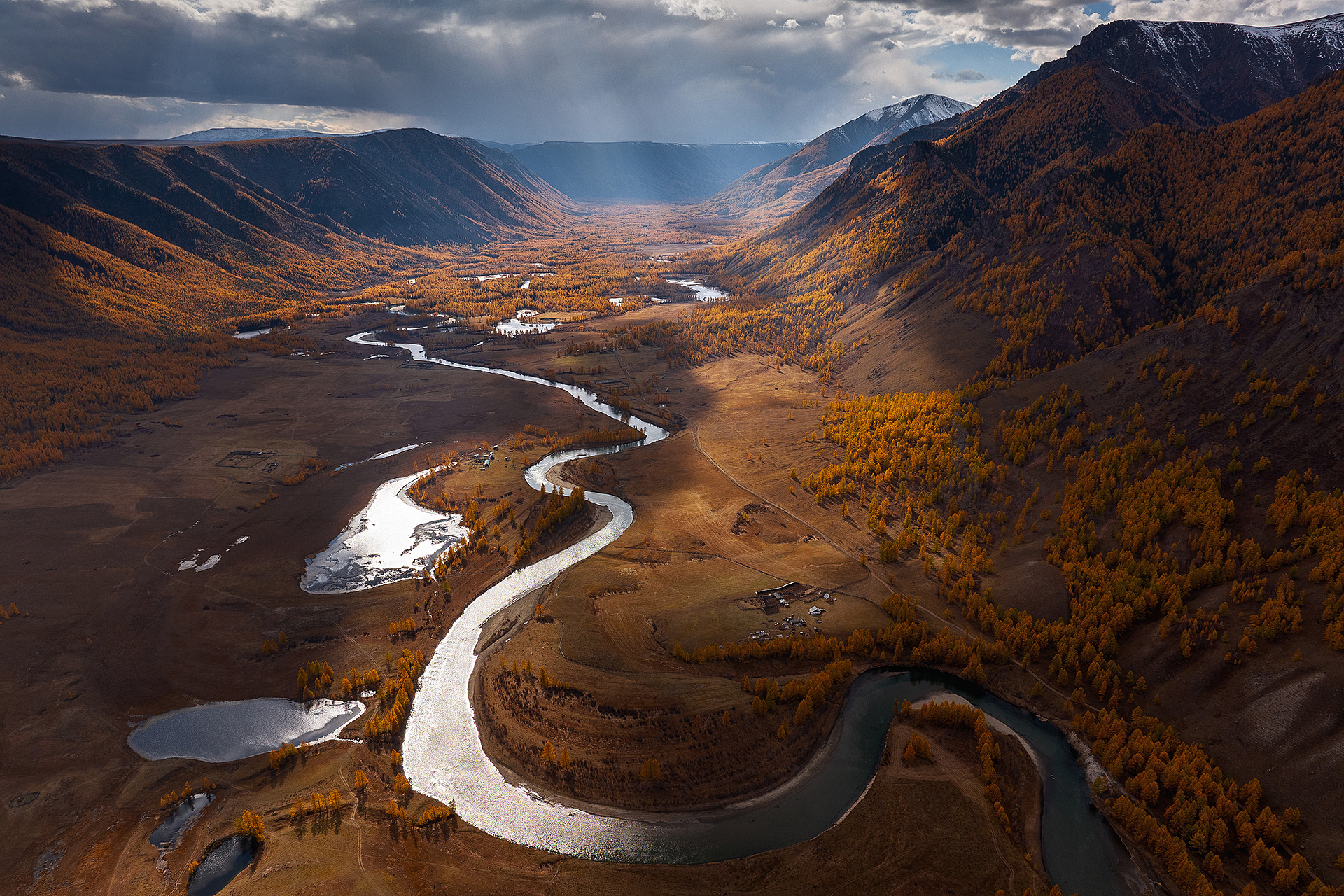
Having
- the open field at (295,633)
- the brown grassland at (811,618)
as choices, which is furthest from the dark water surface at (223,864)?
the brown grassland at (811,618)

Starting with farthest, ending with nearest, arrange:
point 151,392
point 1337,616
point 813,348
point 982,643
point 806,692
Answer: point 813,348 → point 151,392 → point 982,643 → point 806,692 → point 1337,616

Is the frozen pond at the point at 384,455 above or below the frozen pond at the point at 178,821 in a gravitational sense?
above

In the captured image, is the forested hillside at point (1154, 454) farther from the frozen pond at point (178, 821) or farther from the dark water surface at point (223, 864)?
the frozen pond at point (178, 821)

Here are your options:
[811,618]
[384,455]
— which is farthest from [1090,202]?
[384,455]

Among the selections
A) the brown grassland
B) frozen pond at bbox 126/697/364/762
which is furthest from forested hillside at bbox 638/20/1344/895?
frozen pond at bbox 126/697/364/762

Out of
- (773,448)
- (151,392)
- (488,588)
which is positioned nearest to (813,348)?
(773,448)

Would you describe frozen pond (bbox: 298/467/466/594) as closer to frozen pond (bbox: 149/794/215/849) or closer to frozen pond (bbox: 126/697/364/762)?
frozen pond (bbox: 126/697/364/762)

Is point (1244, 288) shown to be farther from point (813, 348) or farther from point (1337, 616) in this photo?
point (813, 348)
